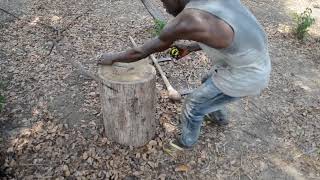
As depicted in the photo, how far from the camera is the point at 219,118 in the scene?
12.5 feet

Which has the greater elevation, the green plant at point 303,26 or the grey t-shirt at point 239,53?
the grey t-shirt at point 239,53

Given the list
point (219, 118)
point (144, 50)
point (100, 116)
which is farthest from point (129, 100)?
point (219, 118)

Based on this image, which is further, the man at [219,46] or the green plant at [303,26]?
the green plant at [303,26]

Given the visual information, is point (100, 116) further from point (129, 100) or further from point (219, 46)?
point (219, 46)

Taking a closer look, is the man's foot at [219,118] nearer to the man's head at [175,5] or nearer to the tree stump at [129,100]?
the tree stump at [129,100]

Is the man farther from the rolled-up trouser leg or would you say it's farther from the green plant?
the green plant

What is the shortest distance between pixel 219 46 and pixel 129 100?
3.07ft

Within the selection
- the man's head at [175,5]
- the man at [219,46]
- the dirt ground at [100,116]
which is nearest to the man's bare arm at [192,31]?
the man at [219,46]

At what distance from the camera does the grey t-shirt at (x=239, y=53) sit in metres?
2.52

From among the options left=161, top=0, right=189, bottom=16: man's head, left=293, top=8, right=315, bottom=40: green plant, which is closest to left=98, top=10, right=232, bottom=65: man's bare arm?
left=161, top=0, right=189, bottom=16: man's head

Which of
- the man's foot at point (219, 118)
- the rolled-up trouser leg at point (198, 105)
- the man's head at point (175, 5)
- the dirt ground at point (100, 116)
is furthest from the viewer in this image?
the man's foot at point (219, 118)

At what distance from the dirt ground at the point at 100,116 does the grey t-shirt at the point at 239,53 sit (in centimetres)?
90

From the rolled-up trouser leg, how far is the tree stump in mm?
319

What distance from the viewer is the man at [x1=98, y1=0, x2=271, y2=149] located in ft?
8.09
